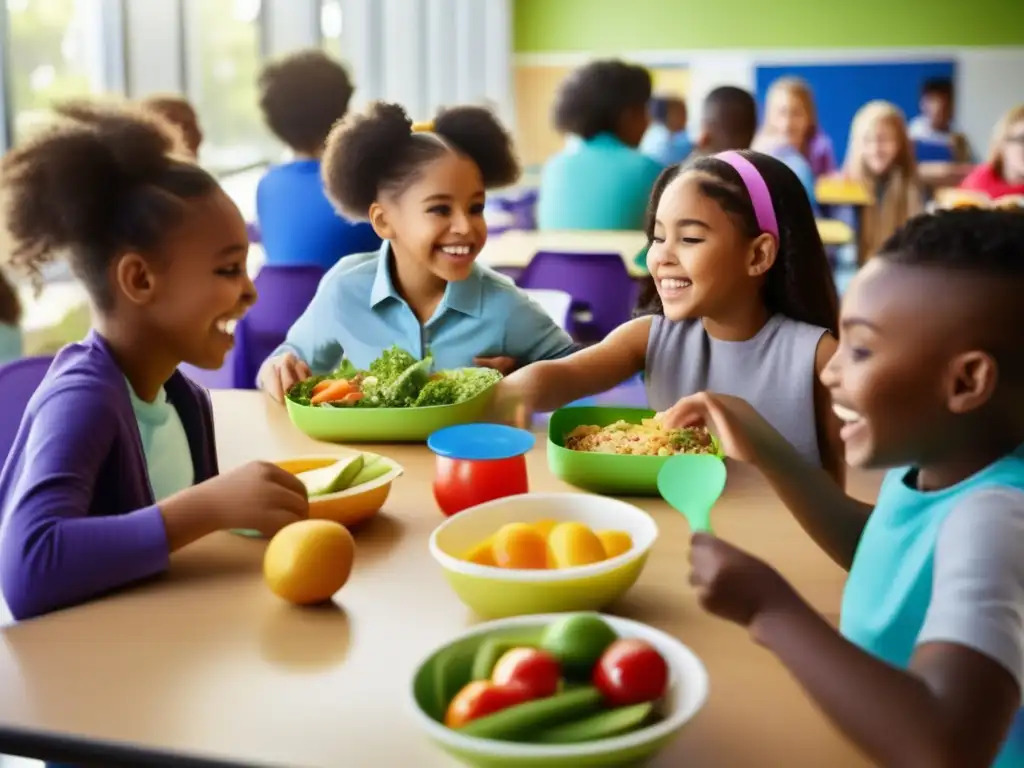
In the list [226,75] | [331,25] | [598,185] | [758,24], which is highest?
[758,24]

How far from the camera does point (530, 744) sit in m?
0.81

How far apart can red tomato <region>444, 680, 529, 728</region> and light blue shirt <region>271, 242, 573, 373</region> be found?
4.27 ft

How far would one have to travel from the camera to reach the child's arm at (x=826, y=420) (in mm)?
1730

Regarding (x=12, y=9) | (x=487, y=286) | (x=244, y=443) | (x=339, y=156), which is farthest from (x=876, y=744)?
(x=12, y=9)

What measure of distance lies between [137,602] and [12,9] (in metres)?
2.66

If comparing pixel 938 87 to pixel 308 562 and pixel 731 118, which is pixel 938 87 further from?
pixel 308 562

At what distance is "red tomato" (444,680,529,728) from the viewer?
0.83 m

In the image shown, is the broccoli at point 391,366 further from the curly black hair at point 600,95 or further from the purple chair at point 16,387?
the curly black hair at point 600,95

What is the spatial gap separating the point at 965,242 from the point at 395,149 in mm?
1411

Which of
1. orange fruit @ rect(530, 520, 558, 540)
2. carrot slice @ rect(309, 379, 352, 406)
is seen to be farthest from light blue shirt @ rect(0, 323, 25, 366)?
orange fruit @ rect(530, 520, 558, 540)

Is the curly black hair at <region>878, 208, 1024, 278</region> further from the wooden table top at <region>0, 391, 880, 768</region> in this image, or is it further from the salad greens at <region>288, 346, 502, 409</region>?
the salad greens at <region>288, 346, 502, 409</region>

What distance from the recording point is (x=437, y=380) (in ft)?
5.70

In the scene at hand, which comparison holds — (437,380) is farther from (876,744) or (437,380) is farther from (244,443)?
(876,744)

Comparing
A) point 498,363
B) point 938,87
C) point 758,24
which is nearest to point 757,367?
point 498,363
